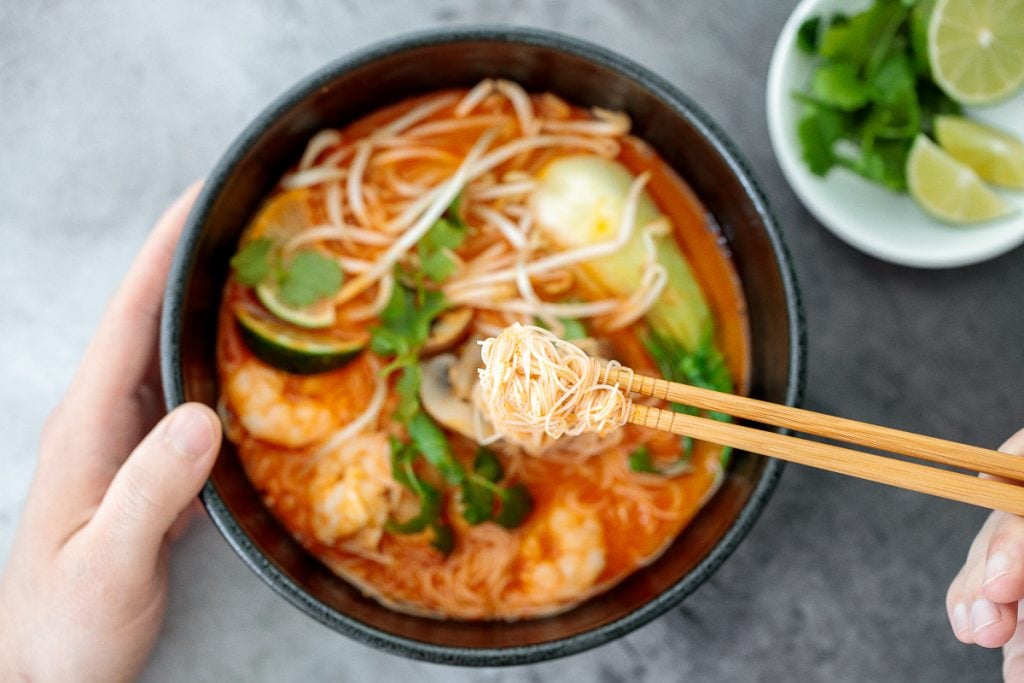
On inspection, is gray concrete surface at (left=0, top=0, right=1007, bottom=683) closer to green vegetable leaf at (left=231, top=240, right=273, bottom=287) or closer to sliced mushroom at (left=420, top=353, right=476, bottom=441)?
green vegetable leaf at (left=231, top=240, right=273, bottom=287)

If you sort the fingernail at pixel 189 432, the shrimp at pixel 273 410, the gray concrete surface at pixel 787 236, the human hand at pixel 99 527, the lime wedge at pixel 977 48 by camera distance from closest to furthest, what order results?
the fingernail at pixel 189 432
the human hand at pixel 99 527
the shrimp at pixel 273 410
the lime wedge at pixel 977 48
the gray concrete surface at pixel 787 236

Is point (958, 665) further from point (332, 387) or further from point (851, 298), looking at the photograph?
point (332, 387)

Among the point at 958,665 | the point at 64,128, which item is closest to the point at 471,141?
the point at 64,128

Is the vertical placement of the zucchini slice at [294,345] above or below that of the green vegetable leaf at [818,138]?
below

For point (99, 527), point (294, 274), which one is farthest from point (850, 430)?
point (99, 527)

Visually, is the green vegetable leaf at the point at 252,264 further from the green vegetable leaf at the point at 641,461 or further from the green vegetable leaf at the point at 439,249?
the green vegetable leaf at the point at 641,461

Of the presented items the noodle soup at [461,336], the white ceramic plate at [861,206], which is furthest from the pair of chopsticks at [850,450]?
the white ceramic plate at [861,206]

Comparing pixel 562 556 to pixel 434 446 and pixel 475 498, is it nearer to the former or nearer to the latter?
pixel 475 498
